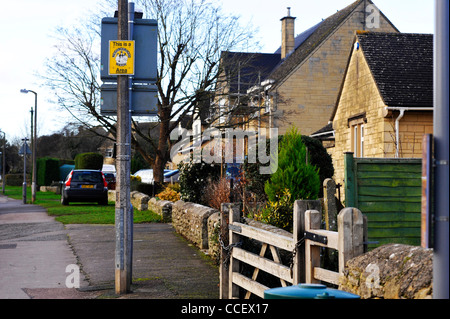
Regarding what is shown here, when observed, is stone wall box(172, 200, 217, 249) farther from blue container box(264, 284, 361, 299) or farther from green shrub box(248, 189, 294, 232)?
blue container box(264, 284, 361, 299)

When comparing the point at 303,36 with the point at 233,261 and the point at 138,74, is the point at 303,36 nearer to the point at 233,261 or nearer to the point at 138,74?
the point at 138,74

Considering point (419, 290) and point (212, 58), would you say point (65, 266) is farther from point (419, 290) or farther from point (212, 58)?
point (212, 58)

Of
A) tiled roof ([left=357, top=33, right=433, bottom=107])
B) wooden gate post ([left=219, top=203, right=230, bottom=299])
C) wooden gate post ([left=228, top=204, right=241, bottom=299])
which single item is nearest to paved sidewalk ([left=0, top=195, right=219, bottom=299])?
wooden gate post ([left=219, top=203, right=230, bottom=299])

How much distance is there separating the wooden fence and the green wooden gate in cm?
164

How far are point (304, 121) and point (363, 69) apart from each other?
14030 mm

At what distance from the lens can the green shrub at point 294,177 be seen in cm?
1116

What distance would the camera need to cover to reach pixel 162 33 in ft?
102

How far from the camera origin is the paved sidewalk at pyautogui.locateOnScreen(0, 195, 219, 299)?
857 cm

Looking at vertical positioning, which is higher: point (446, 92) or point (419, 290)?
point (446, 92)

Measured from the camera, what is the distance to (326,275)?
5398mm

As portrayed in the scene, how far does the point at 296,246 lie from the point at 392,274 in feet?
5.52

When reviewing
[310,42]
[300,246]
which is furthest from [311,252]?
[310,42]

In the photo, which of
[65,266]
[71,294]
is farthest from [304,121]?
[71,294]

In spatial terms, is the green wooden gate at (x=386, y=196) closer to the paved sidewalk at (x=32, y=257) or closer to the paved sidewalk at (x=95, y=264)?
the paved sidewalk at (x=95, y=264)
